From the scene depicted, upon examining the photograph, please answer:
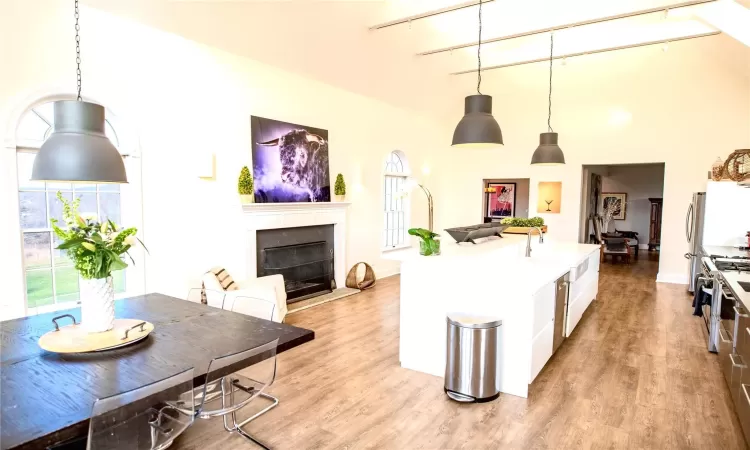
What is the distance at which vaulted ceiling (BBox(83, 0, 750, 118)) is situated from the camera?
4.82 m

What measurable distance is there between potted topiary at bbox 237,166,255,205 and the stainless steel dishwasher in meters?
3.70

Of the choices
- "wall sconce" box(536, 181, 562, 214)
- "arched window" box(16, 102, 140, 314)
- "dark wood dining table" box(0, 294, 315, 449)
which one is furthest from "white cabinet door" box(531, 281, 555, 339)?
"wall sconce" box(536, 181, 562, 214)

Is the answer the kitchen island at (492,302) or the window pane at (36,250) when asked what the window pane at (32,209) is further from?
the kitchen island at (492,302)

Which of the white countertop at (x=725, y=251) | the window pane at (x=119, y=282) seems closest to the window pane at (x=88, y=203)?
the window pane at (x=119, y=282)

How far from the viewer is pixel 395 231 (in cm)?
857

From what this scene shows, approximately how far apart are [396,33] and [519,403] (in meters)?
5.81

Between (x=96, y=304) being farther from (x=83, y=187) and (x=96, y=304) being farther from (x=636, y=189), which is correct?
(x=636, y=189)

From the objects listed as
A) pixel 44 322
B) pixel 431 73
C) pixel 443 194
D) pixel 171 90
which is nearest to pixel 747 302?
pixel 44 322

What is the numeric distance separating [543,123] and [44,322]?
9034mm

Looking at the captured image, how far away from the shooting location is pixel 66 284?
410cm

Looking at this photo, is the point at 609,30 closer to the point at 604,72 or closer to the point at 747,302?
the point at 604,72

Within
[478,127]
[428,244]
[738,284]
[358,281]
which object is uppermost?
[478,127]

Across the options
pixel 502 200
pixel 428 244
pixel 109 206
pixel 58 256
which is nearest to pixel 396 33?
pixel 428 244

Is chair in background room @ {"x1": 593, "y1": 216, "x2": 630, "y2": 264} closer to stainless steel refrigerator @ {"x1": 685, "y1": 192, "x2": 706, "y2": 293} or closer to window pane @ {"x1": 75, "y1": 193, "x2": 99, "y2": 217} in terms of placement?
stainless steel refrigerator @ {"x1": 685, "y1": 192, "x2": 706, "y2": 293}
